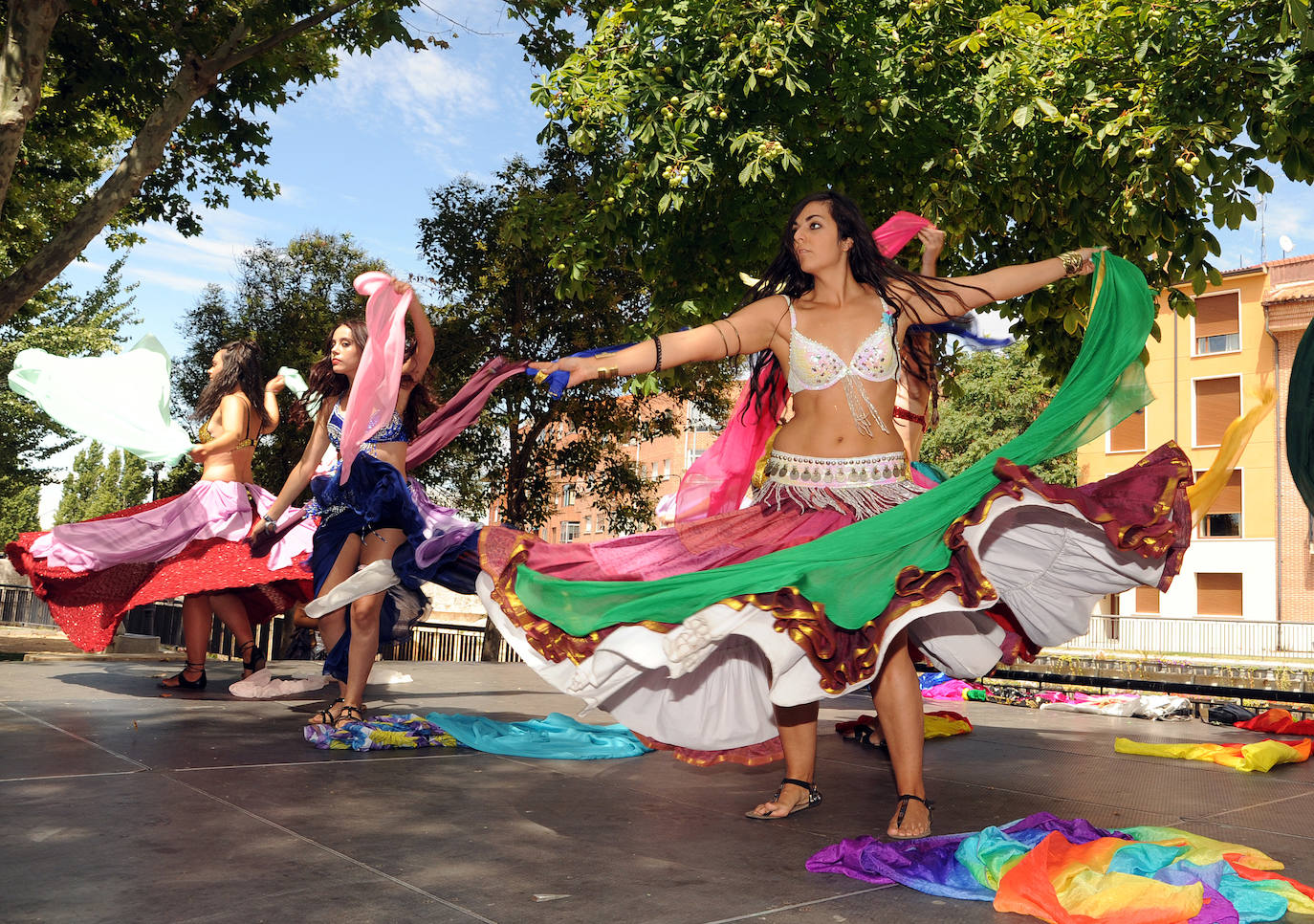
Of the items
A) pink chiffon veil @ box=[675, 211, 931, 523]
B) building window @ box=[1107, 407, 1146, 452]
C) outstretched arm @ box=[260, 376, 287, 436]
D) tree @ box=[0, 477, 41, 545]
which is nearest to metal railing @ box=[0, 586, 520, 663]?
outstretched arm @ box=[260, 376, 287, 436]

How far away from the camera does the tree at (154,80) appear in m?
7.24

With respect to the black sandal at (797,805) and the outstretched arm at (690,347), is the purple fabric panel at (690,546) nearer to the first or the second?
the outstretched arm at (690,347)

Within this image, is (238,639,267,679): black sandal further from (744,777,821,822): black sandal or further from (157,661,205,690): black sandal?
(744,777,821,822): black sandal

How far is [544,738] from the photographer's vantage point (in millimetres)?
4910

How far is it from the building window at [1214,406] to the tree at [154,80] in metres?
30.5

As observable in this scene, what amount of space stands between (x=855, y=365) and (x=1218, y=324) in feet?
112

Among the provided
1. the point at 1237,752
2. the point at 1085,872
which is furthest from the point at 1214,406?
the point at 1085,872

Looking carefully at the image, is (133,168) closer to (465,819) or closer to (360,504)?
(360,504)

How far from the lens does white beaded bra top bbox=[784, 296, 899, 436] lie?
3.63m

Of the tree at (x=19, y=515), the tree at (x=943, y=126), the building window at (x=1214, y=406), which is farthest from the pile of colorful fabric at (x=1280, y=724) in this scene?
the tree at (x=19, y=515)

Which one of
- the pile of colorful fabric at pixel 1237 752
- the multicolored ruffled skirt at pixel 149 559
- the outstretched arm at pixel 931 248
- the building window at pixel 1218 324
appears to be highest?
the building window at pixel 1218 324

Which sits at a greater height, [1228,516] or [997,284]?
[1228,516]

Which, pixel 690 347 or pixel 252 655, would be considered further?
pixel 252 655

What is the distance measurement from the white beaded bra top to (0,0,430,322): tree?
6262 millimetres
